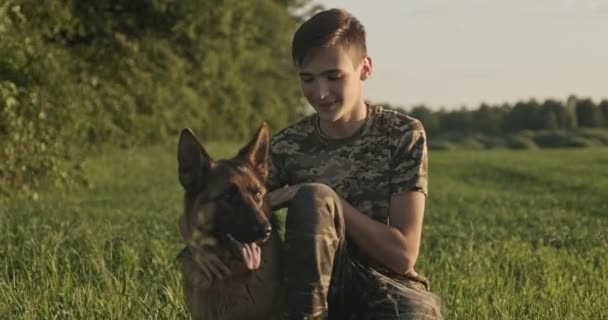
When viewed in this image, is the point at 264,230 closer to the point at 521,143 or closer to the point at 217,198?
the point at 217,198

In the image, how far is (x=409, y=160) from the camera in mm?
4367

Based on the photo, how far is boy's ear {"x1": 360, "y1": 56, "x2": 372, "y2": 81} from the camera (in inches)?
180

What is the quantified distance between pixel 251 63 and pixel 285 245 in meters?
46.5

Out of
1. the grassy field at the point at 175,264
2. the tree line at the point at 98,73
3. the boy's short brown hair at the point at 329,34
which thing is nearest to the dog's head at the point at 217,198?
the boy's short brown hair at the point at 329,34

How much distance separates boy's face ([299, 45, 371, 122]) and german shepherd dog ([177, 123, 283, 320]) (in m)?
0.59

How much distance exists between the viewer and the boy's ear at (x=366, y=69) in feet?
15.0

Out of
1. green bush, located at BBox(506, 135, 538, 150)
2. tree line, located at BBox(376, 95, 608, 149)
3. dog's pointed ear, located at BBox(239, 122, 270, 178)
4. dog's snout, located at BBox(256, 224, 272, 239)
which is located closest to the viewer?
dog's snout, located at BBox(256, 224, 272, 239)

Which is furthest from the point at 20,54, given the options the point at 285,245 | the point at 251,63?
the point at 251,63

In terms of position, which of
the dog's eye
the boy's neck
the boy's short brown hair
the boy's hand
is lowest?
the boy's hand

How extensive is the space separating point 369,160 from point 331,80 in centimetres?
51

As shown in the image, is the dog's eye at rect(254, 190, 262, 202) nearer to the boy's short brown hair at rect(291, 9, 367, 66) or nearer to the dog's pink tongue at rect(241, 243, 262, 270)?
the dog's pink tongue at rect(241, 243, 262, 270)

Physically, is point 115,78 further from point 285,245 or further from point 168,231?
point 285,245

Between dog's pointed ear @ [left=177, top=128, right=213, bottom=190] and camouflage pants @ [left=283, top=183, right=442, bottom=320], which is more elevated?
dog's pointed ear @ [left=177, top=128, right=213, bottom=190]

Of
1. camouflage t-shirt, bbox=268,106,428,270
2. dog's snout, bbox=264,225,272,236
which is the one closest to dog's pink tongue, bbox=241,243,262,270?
dog's snout, bbox=264,225,272,236
